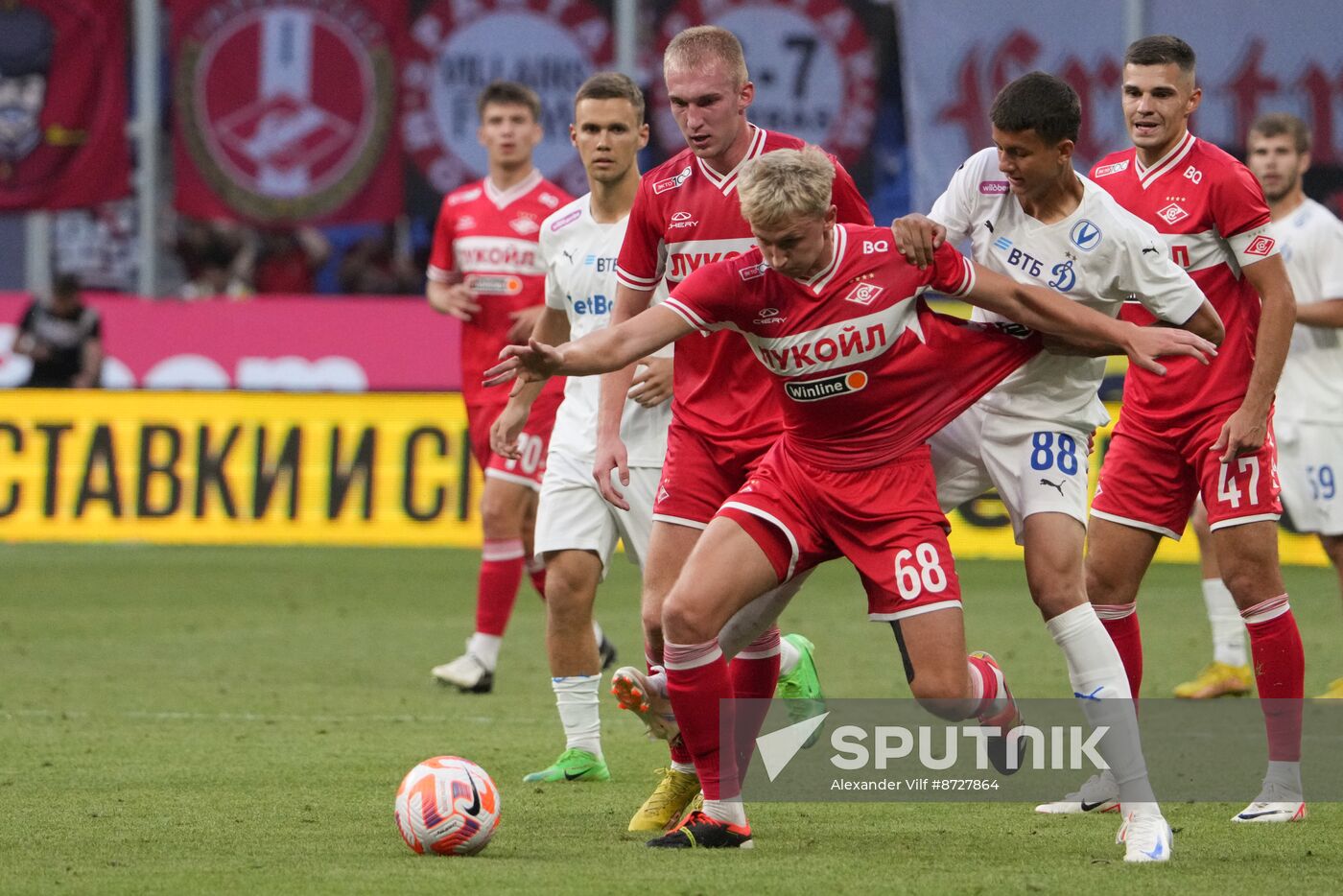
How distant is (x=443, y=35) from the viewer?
1806 cm

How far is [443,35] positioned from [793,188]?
13110mm

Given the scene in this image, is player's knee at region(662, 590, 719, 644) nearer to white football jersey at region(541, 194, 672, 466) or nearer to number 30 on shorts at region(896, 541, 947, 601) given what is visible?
number 30 on shorts at region(896, 541, 947, 601)

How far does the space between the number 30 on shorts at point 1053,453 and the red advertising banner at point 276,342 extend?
37.7 feet

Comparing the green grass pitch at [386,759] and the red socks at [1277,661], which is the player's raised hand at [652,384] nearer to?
the green grass pitch at [386,759]

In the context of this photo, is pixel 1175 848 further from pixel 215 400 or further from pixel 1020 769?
pixel 215 400

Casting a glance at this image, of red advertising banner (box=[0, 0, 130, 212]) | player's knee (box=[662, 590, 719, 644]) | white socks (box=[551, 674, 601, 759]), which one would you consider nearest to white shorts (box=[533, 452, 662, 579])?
white socks (box=[551, 674, 601, 759])

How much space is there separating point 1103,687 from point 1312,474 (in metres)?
3.70

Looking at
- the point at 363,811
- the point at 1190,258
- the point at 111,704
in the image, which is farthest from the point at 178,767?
the point at 1190,258

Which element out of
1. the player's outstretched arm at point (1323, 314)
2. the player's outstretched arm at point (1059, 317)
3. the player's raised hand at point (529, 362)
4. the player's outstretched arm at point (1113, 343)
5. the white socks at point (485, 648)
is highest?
the player's outstretched arm at point (1059, 317)

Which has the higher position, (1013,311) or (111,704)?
(1013,311)

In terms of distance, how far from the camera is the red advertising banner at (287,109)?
58.7 feet

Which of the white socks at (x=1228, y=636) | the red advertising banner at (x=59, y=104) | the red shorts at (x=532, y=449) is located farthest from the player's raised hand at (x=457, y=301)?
the red advertising banner at (x=59, y=104)

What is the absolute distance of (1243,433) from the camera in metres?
6.24
